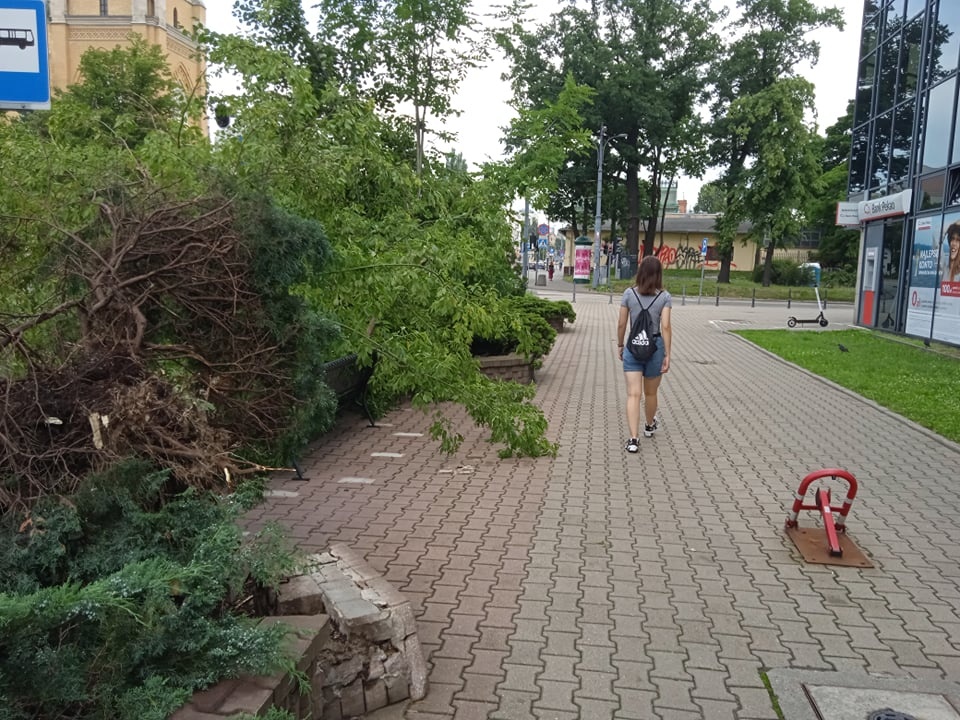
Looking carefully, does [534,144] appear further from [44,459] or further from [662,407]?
[44,459]

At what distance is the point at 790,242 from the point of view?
5119 centimetres

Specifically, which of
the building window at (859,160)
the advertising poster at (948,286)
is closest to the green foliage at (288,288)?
the advertising poster at (948,286)

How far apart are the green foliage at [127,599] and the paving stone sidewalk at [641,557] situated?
971mm

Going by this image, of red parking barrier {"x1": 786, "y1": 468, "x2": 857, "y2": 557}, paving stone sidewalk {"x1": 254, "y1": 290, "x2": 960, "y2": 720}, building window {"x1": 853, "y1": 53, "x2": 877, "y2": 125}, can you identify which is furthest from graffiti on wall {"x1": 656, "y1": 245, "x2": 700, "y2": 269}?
red parking barrier {"x1": 786, "y1": 468, "x2": 857, "y2": 557}

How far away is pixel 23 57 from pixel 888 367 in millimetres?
14014

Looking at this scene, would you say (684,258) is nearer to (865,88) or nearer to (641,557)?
(865,88)

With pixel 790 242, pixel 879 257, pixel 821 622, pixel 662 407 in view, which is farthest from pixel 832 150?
pixel 821 622

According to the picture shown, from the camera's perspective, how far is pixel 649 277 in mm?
7711

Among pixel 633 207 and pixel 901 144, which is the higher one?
pixel 633 207

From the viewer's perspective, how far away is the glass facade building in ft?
58.1

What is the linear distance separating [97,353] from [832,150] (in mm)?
69684

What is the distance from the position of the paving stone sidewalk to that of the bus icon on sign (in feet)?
10.0

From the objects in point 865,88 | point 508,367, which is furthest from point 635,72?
point 508,367

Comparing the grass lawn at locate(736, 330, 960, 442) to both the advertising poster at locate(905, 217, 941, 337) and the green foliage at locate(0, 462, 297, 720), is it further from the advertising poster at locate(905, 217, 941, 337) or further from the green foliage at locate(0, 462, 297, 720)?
the green foliage at locate(0, 462, 297, 720)
